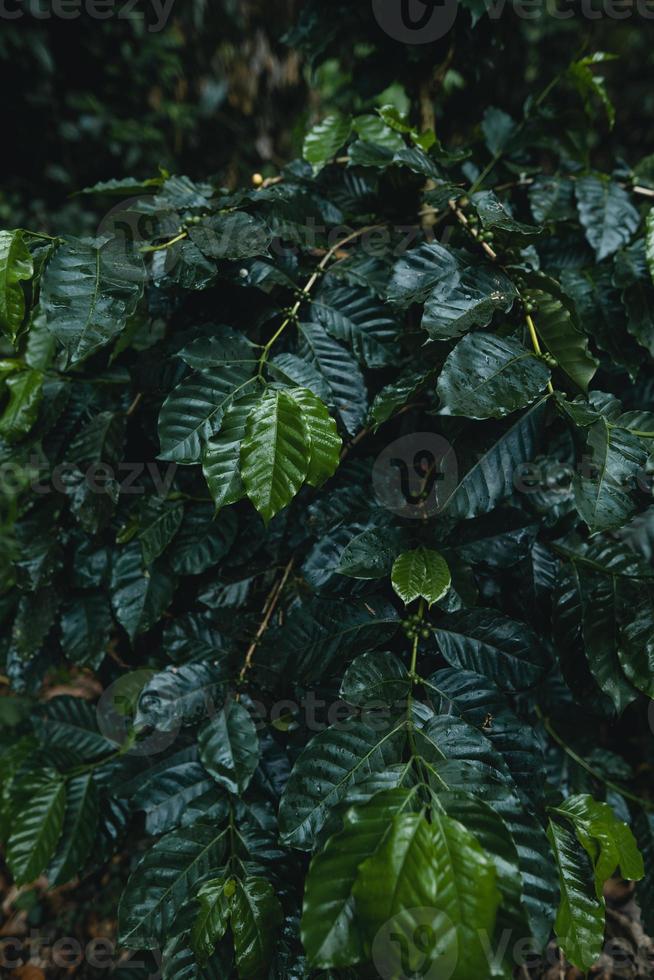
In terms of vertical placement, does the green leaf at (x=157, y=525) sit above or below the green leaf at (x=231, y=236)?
below

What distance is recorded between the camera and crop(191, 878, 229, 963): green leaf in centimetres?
81

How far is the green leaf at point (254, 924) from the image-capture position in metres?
0.81

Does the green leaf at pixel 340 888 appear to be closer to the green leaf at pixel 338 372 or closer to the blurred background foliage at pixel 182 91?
the green leaf at pixel 338 372

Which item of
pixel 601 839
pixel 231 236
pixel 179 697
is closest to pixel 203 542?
pixel 179 697

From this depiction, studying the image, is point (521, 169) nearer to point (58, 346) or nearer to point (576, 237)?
point (576, 237)

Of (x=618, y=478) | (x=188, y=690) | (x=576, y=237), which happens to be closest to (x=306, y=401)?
(x=618, y=478)

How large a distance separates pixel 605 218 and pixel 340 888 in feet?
3.66

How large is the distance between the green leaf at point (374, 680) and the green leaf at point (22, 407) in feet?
2.23

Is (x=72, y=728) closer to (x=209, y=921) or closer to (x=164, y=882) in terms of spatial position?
(x=164, y=882)

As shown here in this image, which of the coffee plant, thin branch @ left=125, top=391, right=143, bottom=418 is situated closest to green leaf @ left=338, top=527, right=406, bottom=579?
the coffee plant

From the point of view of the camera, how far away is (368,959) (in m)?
0.63

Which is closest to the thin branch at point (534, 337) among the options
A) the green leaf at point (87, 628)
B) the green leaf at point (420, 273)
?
the green leaf at point (420, 273)

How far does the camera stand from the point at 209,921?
819 millimetres

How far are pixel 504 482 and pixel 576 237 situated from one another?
2.20 feet
